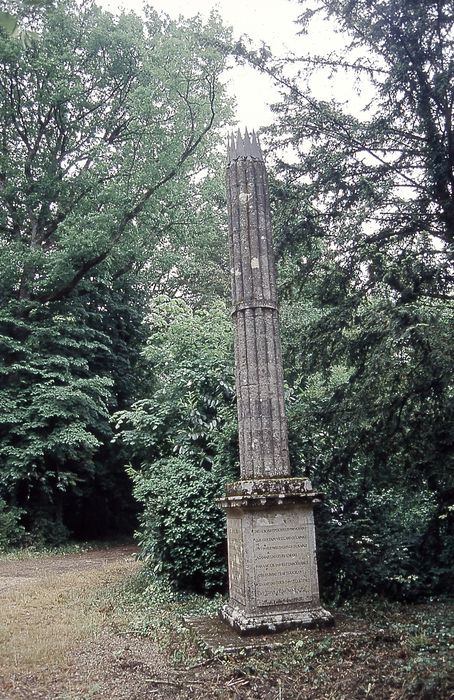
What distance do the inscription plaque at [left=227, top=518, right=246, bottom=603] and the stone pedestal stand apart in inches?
0.4

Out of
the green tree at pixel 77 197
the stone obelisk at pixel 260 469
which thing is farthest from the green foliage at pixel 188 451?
the green tree at pixel 77 197

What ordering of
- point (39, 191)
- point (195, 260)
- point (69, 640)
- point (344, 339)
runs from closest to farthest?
point (69, 640), point (344, 339), point (39, 191), point (195, 260)

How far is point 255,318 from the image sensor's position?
6914mm

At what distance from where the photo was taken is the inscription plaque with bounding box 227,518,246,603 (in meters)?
6.33

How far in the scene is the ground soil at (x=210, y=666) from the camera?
4605 mm

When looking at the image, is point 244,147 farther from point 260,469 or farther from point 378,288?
point 260,469

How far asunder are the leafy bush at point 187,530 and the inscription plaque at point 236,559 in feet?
6.24

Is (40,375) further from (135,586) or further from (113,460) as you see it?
A: (135,586)

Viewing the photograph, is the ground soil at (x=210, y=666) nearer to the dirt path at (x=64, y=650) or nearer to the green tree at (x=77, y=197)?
the dirt path at (x=64, y=650)

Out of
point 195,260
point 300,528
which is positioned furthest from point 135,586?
point 195,260

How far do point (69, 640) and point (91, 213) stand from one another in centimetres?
1317

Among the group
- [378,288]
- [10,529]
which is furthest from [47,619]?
[10,529]

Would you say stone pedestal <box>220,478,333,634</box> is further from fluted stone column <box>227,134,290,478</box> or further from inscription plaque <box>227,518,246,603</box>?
fluted stone column <box>227,134,290,478</box>

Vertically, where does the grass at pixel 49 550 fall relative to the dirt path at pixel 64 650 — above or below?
above
